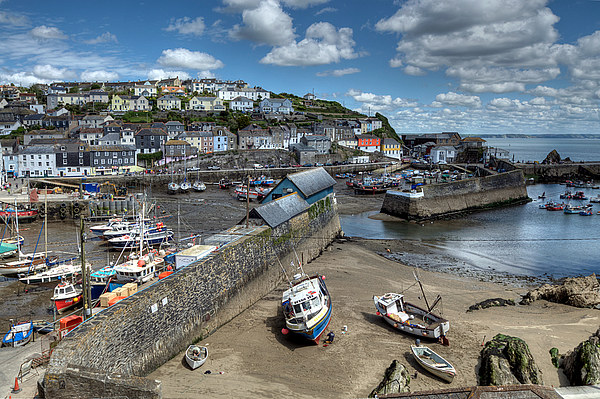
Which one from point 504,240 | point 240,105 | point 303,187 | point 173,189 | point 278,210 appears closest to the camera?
point 278,210

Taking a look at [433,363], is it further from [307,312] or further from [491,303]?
[491,303]

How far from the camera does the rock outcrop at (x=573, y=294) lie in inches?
678

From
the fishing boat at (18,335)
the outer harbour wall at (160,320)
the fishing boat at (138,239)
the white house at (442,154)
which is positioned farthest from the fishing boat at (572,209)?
the fishing boat at (18,335)

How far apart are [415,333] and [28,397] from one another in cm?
1081

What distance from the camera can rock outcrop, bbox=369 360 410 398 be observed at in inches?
410

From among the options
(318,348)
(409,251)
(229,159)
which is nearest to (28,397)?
(318,348)

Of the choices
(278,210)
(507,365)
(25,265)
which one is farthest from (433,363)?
(25,265)

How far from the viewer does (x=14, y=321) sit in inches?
585

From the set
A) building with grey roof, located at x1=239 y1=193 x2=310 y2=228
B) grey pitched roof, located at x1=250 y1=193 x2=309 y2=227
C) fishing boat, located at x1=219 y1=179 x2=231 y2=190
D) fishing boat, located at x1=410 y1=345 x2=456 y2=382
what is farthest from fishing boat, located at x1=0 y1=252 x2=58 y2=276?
fishing boat, located at x1=219 y1=179 x2=231 y2=190

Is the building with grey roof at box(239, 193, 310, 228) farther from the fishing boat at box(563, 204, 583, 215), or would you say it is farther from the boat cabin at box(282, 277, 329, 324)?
the fishing boat at box(563, 204, 583, 215)

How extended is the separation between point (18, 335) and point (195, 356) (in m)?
5.68

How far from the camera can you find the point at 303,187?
25.3 meters

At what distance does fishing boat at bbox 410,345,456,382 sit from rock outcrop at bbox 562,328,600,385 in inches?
122

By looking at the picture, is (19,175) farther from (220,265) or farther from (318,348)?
(318,348)
